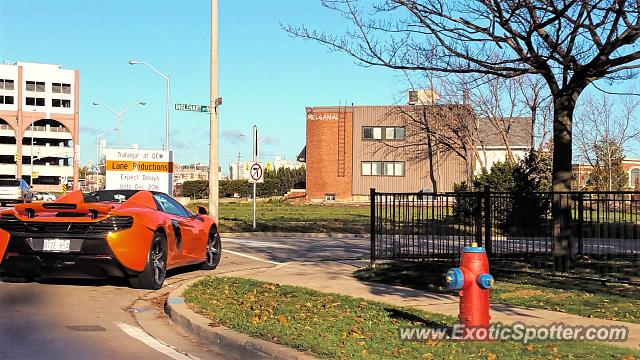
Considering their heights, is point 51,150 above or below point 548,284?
above

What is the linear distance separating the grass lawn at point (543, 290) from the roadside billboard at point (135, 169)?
1238cm

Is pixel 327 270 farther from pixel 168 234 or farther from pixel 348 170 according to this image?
pixel 348 170

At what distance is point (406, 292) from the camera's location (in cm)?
952

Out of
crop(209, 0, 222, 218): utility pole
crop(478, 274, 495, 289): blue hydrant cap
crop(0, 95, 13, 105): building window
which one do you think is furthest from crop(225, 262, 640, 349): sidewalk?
crop(0, 95, 13, 105): building window

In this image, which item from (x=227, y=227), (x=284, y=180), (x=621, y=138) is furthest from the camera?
(x=284, y=180)

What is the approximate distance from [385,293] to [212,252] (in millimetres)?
4358

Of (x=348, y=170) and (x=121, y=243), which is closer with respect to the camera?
(x=121, y=243)

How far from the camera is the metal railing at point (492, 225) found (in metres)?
10.6

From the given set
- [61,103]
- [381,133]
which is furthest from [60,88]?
[381,133]

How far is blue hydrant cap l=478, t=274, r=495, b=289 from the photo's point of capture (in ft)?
19.2

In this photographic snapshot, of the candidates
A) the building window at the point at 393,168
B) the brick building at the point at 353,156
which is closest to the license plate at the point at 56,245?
the brick building at the point at 353,156

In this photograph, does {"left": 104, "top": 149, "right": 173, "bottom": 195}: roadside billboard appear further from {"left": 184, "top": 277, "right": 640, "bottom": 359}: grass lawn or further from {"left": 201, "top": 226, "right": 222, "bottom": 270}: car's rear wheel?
{"left": 184, "top": 277, "right": 640, "bottom": 359}: grass lawn

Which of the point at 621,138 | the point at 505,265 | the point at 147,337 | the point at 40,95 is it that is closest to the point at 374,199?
the point at 505,265

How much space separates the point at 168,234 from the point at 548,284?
19.3 ft
